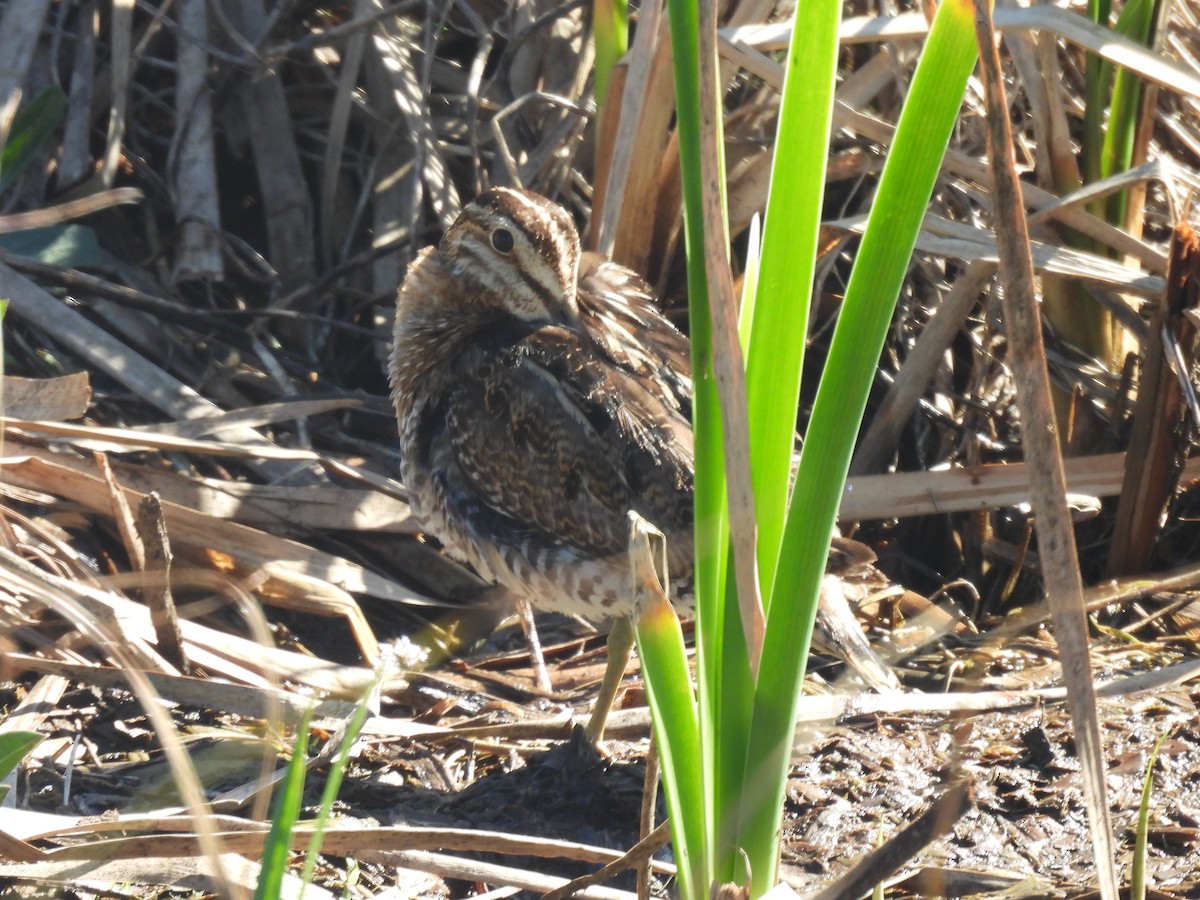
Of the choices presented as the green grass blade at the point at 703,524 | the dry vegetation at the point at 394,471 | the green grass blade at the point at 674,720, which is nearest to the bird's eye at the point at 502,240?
the dry vegetation at the point at 394,471

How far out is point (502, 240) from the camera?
4.41m

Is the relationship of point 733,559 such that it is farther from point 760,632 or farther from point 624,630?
point 624,630

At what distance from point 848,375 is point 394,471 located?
10.9 ft

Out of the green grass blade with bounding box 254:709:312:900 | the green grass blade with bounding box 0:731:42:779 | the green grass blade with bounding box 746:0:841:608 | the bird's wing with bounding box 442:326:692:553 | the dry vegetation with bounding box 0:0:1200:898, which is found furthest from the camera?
the bird's wing with bounding box 442:326:692:553

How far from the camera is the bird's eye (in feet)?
14.3

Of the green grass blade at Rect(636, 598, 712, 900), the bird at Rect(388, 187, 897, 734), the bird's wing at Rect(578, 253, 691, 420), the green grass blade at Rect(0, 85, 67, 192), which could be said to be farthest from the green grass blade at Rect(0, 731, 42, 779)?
the green grass blade at Rect(0, 85, 67, 192)

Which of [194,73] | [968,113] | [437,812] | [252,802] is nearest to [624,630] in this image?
[437,812]

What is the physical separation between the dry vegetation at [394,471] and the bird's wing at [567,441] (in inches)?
21.9

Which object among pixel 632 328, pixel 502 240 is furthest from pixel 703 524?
pixel 502 240

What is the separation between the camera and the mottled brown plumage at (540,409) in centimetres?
396

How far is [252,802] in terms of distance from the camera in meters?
3.24

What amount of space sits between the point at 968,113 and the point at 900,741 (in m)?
2.53

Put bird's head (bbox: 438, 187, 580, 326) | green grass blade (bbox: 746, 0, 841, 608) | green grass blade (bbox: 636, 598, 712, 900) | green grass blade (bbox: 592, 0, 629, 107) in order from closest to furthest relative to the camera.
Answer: green grass blade (bbox: 746, 0, 841, 608), green grass blade (bbox: 636, 598, 712, 900), bird's head (bbox: 438, 187, 580, 326), green grass blade (bbox: 592, 0, 629, 107)

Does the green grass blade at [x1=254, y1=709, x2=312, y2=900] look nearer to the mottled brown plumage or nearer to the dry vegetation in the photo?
the dry vegetation
